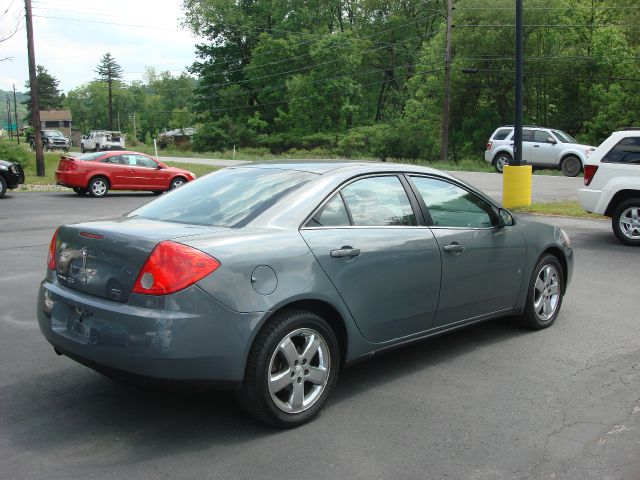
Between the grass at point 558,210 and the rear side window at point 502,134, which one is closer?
the grass at point 558,210

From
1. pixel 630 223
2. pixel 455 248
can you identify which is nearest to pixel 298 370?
pixel 455 248

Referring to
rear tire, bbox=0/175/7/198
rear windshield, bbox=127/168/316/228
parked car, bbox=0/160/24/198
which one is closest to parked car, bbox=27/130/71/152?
parked car, bbox=0/160/24/198

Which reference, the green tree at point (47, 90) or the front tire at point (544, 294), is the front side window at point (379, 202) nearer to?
the front tire at point (544, 294)

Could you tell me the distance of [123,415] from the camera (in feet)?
13.6

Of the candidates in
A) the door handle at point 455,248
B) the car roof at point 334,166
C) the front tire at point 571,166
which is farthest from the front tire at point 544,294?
the front tire at point 571,166

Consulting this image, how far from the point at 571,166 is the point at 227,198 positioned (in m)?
25.4

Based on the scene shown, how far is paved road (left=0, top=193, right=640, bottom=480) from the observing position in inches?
137

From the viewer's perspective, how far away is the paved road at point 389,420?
137 inches

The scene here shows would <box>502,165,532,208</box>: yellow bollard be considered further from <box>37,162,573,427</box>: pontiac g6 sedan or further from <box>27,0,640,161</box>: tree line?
<box>27,0,640,161</box>: tree line

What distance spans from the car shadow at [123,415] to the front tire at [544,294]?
3.92ft

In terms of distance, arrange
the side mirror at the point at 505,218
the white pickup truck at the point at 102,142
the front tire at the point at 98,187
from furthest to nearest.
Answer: the white pickup truck at the point at 102,142 → the front tire at the point at 98,187 → the side mirror at the point at 505,218

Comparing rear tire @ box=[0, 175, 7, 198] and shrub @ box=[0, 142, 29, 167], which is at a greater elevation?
shrub @ box=[0, 142, 29, 167]

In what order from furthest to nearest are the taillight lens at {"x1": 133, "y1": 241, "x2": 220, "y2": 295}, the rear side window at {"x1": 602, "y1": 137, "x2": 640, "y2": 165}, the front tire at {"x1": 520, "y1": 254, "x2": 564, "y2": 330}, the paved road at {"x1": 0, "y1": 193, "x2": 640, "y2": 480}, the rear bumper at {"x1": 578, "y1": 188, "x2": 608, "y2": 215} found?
the rear bumper at {"x1": 578, "y1": 188, "x2": 608, "y2": 215} → the rear side window at {"x1": 602, "y1": 137, "x2": 640, "y2": 165} → the front tire at {"x1": 520, "y1": 254, "x2": 564, "y2": 330} → the taillight lens at {"x1": 133, "y1": 241, "x2": 220, "y2": 295} → the paved road at {"x1": 0, "y1": 193, "x2": 640, "y2": 480}

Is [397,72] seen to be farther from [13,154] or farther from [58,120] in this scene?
[58,120]
